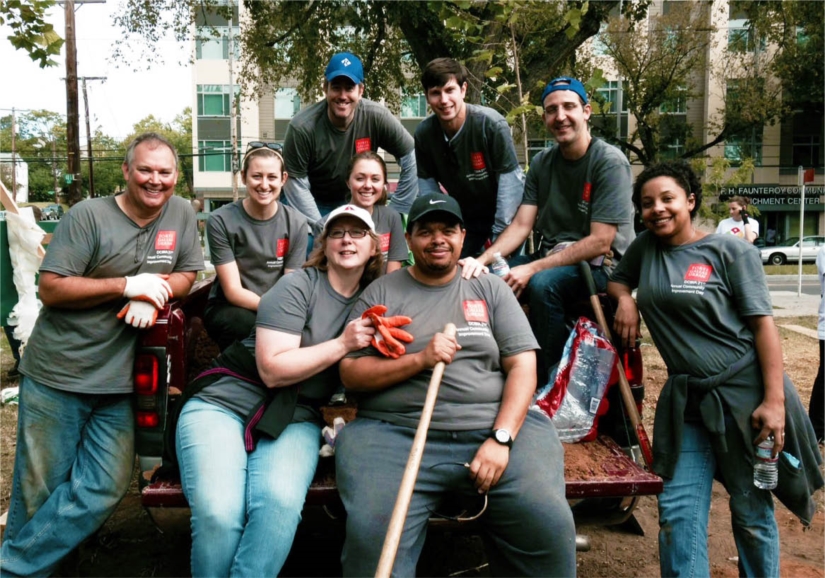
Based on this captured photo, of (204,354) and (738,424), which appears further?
(204,354)

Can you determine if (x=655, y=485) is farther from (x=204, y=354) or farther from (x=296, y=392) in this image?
(x=204, y=354)

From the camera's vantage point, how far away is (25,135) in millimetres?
53906

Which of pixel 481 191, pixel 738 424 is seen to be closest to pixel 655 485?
pixel 738 424

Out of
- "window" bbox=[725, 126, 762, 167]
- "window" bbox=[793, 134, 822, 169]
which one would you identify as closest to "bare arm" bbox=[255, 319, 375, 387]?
"window" bbox=[725, 126, 762, 167]

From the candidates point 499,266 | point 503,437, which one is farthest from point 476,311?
point 499,266

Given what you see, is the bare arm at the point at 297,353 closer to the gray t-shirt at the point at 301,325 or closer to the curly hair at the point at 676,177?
the gray t-shirt at the point at 301,325

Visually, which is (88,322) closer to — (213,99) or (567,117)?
(567,117)

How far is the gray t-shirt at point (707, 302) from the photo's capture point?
2850 mm

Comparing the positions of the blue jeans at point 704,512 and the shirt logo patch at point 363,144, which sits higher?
the shirt logo patch at point 363,144

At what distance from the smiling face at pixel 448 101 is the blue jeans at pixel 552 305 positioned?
3.84 feet

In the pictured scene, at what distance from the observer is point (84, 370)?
3.18 m

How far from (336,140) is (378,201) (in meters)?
0.66

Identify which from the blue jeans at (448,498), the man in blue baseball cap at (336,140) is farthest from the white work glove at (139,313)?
the man in blue baseball cap at (336,140)

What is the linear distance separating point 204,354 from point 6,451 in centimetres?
255
